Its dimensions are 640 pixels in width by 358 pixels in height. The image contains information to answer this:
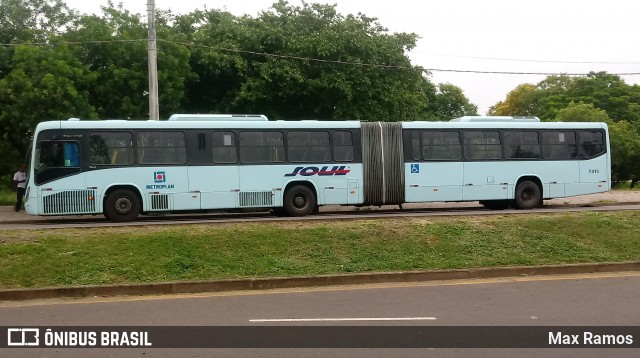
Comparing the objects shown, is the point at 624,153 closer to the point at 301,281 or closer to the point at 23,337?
the point at 301,281

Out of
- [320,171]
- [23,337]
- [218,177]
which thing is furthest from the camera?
[320,171]

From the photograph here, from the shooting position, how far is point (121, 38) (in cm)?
2694

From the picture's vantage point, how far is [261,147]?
785 inches

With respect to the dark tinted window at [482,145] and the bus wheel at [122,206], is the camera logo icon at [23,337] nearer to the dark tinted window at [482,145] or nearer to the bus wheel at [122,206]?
the bus wheel at [122,206]

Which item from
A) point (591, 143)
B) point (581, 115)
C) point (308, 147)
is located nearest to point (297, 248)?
point (308, 147)

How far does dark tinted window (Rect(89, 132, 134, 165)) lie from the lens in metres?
18.7

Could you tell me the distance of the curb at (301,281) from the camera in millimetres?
10828

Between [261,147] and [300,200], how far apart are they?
6.23ft

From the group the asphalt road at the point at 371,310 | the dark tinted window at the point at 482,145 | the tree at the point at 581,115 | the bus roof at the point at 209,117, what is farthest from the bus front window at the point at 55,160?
the tree at the point at 581,115

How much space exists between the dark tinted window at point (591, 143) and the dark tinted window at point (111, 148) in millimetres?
14265

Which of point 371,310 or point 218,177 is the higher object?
point 218,177

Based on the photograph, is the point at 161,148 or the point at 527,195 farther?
the point at 527,195

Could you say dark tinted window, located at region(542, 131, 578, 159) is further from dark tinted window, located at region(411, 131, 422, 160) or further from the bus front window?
the bus front window

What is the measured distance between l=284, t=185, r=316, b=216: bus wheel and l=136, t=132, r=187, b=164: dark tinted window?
312 centimetres
